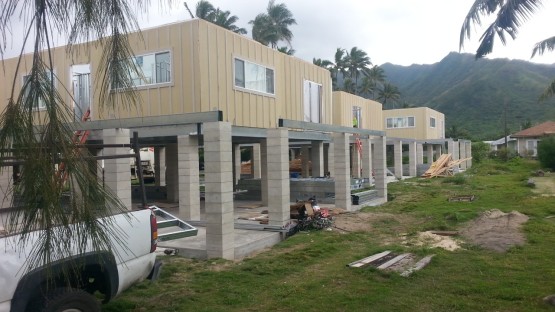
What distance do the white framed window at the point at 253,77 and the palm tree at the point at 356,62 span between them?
186ft

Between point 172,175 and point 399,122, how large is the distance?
25.3 metres

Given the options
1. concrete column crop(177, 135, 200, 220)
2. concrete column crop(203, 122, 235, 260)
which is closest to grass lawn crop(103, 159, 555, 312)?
concrete column crop(203, 122, 235, 260)

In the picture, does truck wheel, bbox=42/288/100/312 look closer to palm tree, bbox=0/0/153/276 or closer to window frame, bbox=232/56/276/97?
palm tree, bbox=0/0/153/276

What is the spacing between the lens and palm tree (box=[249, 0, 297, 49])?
158 feet

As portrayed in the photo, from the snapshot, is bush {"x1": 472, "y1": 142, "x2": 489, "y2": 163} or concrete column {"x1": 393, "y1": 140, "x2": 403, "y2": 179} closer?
concrete column {"x1": 393, "y1": 140, "x2": 403, "y2": 179}

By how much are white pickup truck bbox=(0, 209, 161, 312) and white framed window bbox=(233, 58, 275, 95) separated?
312 inches

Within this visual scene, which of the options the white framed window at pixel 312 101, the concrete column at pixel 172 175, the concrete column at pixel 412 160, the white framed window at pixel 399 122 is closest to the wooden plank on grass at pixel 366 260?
the white framed window at pixel 312 101

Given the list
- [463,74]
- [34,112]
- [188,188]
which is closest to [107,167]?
[188,188]

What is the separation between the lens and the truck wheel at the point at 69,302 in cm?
408

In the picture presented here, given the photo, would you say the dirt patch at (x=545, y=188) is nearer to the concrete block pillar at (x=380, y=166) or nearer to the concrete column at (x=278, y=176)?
the concrete block pillar at (x=380, y=166)

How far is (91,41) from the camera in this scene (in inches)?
128

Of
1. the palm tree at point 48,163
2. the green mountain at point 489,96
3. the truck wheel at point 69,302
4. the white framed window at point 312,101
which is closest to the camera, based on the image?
the palm tree at point 48,163

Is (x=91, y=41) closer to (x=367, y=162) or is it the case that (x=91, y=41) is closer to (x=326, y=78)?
(x=326, y=78)

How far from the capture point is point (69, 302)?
14.0 feet
